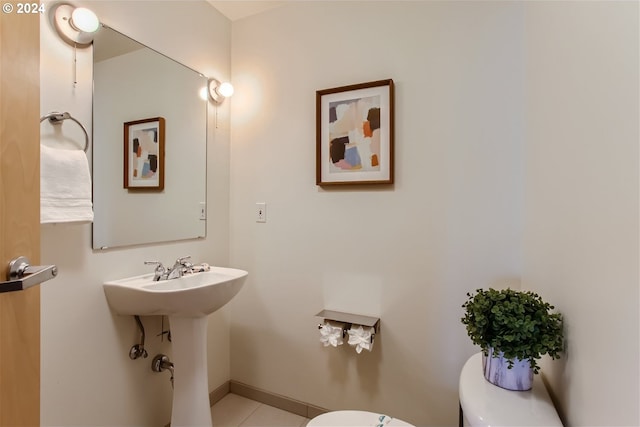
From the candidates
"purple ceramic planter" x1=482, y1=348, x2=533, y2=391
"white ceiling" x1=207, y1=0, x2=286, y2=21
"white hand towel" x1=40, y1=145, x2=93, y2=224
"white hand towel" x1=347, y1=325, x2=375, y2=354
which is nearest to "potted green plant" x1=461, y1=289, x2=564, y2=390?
"purple ceramic planter" x1=482, y1=348, x2=533, y2=391

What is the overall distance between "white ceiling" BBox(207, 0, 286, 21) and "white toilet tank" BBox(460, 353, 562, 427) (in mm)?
2115

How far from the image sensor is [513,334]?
0.91 m

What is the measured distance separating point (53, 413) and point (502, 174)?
2.06 metres

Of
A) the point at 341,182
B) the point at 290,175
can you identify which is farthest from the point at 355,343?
the point at 290,175

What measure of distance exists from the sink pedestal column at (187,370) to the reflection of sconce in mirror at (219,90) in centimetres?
126

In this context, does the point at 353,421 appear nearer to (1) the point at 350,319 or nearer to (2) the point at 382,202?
(1) the point at 350,319

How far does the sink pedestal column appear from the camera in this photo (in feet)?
4.76

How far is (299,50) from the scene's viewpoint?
5.92 feet

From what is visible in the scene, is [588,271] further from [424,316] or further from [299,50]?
[299,50]

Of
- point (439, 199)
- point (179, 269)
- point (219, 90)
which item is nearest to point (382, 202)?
point (439, 199)

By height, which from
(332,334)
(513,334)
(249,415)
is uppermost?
(513,334)

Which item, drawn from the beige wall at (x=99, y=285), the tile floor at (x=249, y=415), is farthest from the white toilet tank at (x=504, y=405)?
the beige wall at (x=99, y=285)

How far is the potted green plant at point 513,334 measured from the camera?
0.90 meters

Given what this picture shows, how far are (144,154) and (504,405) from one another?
1773 mm
